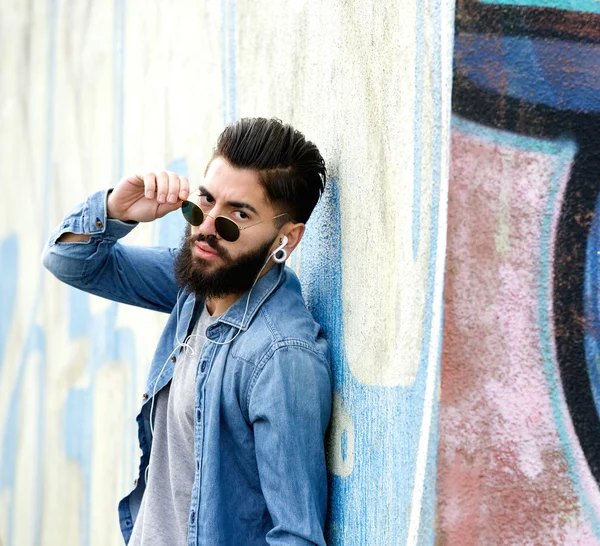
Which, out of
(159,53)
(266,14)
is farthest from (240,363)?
(159,53)

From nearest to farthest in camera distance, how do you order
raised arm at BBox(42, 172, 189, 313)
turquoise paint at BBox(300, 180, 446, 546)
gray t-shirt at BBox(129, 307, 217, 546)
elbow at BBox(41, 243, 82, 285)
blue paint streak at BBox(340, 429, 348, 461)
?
turquoise paint at BBox(300, 180, 446, 546) < blue paint streak at BBox(340, 429, 348, 461) < gray t-shirt at BBox(129, 307, 217, 546) < raised arm at BBox(42, 172, 189, 313) < elbow at BBox(41, 243, 82, 285)

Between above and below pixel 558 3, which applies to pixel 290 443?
below

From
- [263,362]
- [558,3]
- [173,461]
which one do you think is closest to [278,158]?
[263,362]

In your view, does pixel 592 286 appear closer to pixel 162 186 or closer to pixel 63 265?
pixel 162 186

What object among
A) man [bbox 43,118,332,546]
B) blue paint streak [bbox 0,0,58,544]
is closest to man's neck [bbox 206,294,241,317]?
man [bbox 43,118,332,546]

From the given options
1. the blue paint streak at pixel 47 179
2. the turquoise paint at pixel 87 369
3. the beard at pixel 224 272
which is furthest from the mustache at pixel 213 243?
the blue paint streak at pixel 47 179

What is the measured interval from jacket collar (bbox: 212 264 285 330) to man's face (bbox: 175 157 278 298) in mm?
28

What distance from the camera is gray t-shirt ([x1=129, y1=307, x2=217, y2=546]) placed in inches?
92.3

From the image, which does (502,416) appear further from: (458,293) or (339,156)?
(339,156)

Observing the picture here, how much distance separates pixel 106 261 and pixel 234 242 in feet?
1.89

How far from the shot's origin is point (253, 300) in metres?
2.40

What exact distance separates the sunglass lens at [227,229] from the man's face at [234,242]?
4cm

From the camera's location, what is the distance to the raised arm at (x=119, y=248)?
8.50ft

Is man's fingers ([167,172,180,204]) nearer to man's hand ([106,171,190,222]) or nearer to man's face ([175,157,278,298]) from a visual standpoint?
man's hand ([106,171,190,222])
